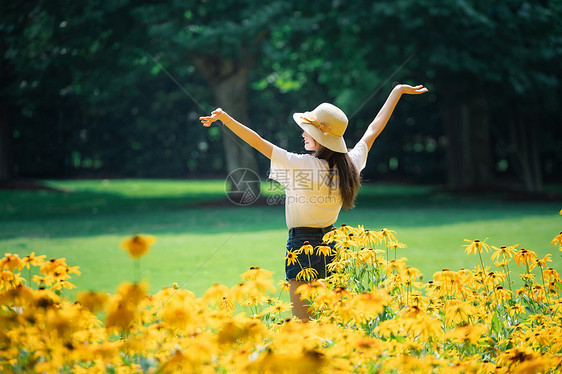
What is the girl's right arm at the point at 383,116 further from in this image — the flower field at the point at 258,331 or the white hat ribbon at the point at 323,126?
the flower field at the point at 258,331

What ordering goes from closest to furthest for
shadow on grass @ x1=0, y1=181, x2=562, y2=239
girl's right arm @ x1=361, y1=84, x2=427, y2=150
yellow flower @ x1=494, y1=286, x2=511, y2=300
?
yellow flower @ x1=494, y1=286, x2=511, y2=300 < girl's right arm @ x1=361, y1=84, x2=427, y2=150 < shadow on grass @ x1=0, y1=181, x2=562, y2=239

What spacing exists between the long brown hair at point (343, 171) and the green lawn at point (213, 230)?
2.76 meters

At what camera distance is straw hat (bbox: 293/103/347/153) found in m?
3.72

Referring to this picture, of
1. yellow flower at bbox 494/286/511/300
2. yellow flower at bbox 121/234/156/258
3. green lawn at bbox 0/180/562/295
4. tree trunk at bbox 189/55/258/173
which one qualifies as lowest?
green lawn at bbox 0/180/562/295

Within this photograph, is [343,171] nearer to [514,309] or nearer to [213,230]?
[514,309]

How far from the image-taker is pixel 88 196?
19.5 m

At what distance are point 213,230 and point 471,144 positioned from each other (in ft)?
35.1

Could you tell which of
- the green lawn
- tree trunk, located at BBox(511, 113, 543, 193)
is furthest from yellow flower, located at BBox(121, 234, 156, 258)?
tree trunk, located at BBox(511, 113, 543, 193)

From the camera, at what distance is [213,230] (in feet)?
35.5

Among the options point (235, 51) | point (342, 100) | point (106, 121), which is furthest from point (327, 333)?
point (106, 121)

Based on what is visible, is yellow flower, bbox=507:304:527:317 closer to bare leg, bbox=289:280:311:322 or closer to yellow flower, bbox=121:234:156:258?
bare leg, bbox=289:280:311:322

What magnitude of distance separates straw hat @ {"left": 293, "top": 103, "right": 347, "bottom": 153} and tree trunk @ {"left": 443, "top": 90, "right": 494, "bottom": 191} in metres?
15.6

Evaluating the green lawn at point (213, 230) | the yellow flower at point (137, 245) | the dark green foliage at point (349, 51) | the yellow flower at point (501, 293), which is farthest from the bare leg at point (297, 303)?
the dark green foliage at point (349, 51)

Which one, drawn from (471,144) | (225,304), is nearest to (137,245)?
(225,304)
